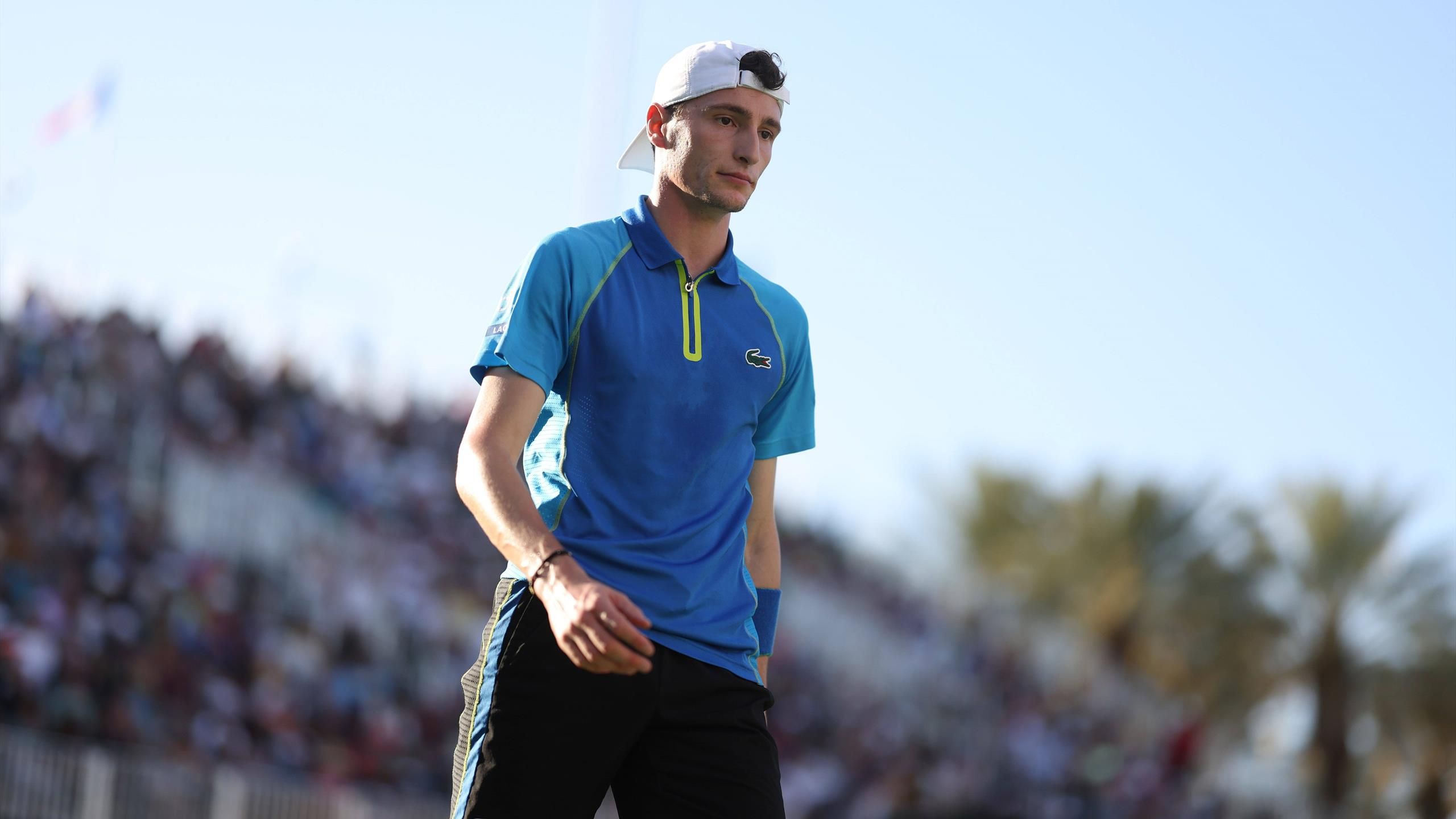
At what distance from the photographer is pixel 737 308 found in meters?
3.29

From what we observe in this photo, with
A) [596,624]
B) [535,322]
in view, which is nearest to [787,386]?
[535,322]

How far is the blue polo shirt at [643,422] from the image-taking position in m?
3.03

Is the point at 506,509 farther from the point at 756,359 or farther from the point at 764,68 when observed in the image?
the point at 764,68

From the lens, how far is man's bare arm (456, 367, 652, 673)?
2.62 m

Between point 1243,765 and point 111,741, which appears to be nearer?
point 111,741

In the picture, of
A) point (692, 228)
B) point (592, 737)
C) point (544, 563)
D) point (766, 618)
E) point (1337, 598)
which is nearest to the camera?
point (544, 563)

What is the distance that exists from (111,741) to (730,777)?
963 centimetres

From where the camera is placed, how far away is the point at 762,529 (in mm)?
3496

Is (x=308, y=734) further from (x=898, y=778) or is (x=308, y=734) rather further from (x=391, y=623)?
(x=898, y=778)

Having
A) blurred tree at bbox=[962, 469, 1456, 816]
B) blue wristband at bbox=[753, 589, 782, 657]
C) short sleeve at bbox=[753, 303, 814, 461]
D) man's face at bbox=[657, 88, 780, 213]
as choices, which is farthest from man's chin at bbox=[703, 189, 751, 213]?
blurred tree at bbox=[962, 469, 1456, 816]

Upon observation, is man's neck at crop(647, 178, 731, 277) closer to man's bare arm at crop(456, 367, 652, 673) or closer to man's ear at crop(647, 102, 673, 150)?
man's ear at crop(647, 102, 673, 150)

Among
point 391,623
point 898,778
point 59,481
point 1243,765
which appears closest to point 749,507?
point 59,481

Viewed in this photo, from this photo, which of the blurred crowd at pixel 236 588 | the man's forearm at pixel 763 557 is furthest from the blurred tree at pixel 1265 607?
the man's forearm at pixel 763 557

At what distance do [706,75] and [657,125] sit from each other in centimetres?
17
